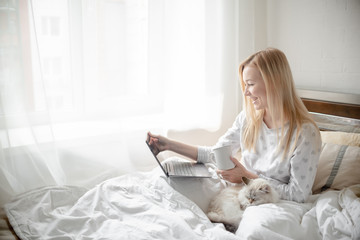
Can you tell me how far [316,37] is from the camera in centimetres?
220

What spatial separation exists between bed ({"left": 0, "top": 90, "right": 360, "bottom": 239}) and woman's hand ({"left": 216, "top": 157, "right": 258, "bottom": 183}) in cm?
9

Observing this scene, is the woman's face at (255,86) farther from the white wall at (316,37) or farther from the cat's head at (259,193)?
the white wall at (316,37)

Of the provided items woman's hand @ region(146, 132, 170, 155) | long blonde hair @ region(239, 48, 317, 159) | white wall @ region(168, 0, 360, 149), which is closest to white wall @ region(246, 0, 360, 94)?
white wall @ region(168, 0, 360, 149)

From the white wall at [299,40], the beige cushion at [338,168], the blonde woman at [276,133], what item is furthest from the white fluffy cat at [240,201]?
the white wall at [299,40]

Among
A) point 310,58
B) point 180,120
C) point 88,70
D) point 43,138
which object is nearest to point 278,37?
point 310,58

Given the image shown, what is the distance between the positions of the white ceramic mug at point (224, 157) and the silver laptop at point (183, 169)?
0.12 metres

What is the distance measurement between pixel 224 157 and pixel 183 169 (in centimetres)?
26

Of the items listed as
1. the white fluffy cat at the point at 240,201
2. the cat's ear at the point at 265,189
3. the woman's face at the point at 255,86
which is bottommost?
the white fluffy cat at the point at 240,201

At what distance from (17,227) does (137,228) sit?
19.9 inches

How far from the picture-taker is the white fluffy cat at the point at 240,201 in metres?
1.42

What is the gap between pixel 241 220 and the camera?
4.57 ft

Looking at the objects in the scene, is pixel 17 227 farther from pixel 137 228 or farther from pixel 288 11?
pixel 288 11

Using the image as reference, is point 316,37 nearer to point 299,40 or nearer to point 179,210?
point 299,40

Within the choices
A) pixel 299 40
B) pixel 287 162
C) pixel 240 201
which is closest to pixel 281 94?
pixel 287 162
